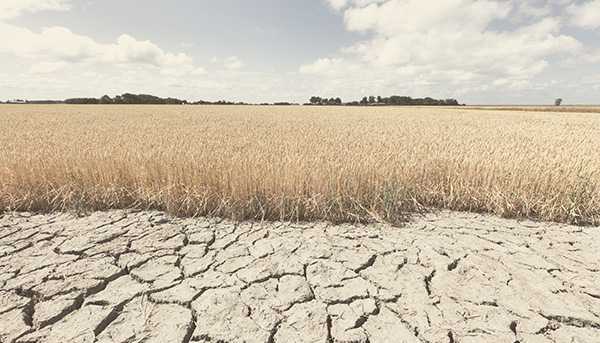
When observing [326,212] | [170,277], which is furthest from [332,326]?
[326,212]

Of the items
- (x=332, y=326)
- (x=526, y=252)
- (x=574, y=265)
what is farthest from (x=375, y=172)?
(x=332, y=326)

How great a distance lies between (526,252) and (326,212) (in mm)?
2337

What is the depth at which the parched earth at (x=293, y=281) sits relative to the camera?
2119 millimetres

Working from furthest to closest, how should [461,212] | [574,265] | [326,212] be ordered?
[461,212], [326,212], [574,265]

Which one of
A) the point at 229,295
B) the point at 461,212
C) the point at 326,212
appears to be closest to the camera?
the point at 229,295

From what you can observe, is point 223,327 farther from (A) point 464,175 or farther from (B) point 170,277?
(A) point 464,175

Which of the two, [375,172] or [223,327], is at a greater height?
[375,172]

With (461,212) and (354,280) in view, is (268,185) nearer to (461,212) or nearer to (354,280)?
(354,280)

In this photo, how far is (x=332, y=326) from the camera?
7.07ft

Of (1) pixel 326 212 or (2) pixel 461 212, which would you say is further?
(2) pixel 461 212

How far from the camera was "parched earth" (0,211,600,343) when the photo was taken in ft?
6.95

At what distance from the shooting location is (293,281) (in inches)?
105

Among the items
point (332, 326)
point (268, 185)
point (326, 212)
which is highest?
point (268, 185)

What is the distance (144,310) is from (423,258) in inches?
106
